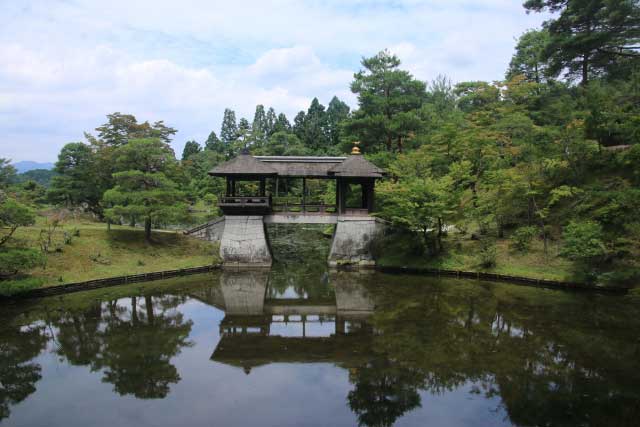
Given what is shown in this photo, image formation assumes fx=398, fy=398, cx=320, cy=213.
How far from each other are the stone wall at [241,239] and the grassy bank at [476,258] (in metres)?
7.28

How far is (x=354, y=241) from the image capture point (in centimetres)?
2320

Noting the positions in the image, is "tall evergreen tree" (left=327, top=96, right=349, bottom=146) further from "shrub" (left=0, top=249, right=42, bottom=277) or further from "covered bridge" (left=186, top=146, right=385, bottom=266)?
"shrub" (left=0, top=249, right=42, bottom=277)

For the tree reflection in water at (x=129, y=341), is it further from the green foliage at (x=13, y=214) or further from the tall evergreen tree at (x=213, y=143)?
the tall evergreen tree at (x=213, y=143)

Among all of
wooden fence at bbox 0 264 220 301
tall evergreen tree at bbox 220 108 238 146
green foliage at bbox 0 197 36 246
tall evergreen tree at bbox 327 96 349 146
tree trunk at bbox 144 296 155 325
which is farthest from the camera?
tall evergreen tree at bbox 220 108 238 146

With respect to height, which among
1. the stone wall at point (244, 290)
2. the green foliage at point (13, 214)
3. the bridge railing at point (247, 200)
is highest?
the bridge railing at point (247, 200)

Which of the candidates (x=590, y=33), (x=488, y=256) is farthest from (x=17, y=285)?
(x=590, y=33)

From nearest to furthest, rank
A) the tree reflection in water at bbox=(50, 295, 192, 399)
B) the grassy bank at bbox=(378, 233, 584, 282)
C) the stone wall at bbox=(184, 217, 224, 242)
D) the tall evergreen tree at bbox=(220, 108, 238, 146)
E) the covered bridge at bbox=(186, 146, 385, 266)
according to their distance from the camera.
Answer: the tree reflection in water at bbox=(50, 295, 192, 399)
the grassy bank at bbox=(378, 233, 584, 282)
the covered bridge at bbox=(186, 146, 385, 266)
the stone wall at bbox=(184, 217, 224, 242)
the tall evergreen tree at bbox=(220, 108, 238, 146)

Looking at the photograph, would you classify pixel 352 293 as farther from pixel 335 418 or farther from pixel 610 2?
pixel 610 2

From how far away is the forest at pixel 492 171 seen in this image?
17.5 metres

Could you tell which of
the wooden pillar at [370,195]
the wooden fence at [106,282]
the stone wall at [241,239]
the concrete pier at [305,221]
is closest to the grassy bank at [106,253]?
the wooden fence at [106,282]

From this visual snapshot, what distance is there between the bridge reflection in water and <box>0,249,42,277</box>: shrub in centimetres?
650

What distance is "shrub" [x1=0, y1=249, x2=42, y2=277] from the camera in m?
14.1

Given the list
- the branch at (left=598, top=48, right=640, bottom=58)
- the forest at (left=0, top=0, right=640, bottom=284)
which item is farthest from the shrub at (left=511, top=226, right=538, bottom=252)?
the branch at (left=598, top=48, right=640, bottom=58)

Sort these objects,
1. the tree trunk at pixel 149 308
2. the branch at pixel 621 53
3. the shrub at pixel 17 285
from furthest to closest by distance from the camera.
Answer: the branch at pixel 621 53 → the shrub at pixel 17 285 → the tree trunk at pixel 149 308
